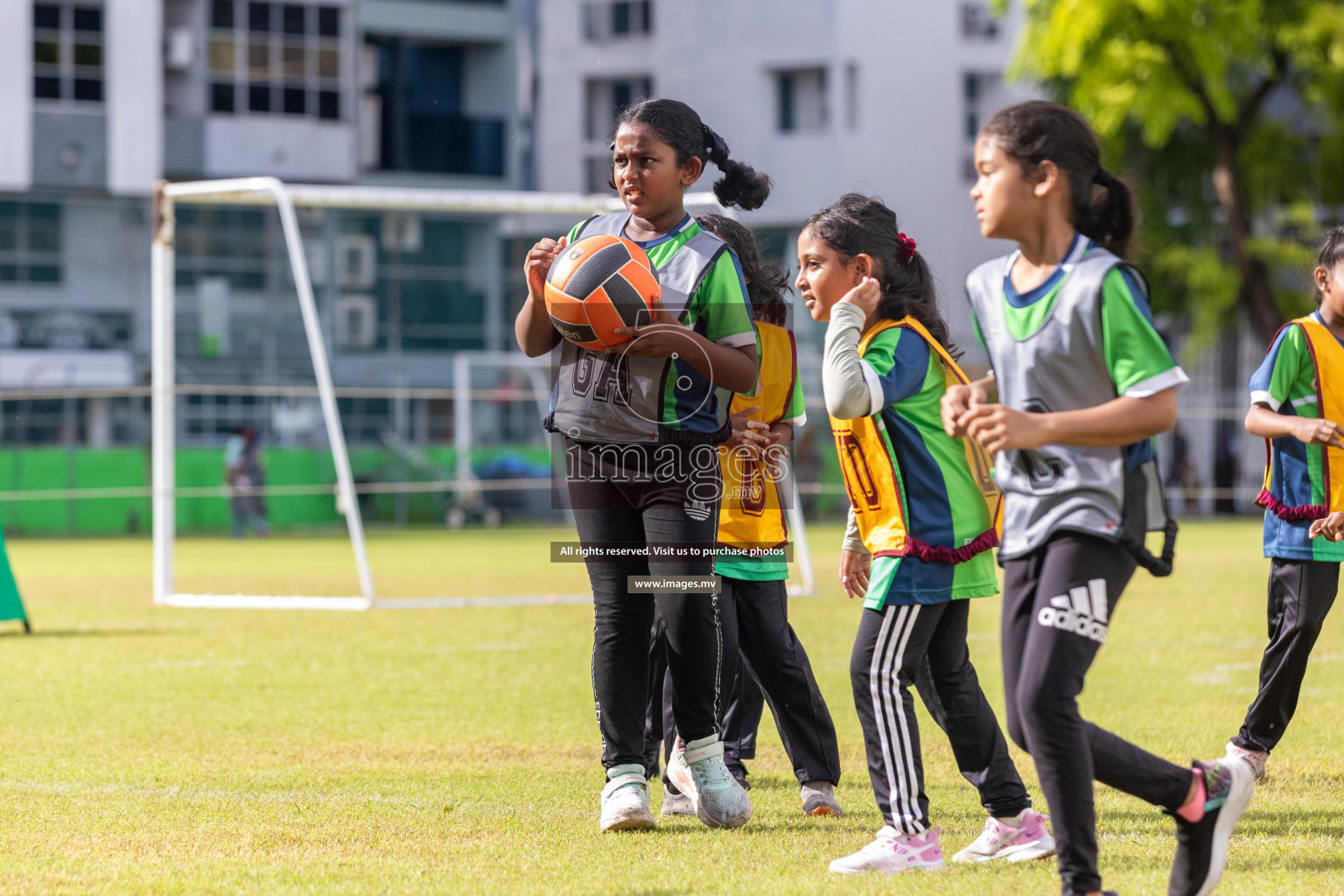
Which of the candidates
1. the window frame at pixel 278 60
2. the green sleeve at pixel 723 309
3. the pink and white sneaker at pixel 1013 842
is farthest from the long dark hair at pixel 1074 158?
the window frame at pixel 278 60

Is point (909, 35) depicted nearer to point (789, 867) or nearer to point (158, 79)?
point (158, 79)

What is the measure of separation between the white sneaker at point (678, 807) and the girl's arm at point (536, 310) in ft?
4.15

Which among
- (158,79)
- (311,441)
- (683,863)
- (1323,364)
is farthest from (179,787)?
(158,79)

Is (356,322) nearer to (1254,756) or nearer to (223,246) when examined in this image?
(223,246)

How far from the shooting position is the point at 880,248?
391 centimetres

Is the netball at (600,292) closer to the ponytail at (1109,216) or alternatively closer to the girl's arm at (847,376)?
the girl's arm at (847,376)

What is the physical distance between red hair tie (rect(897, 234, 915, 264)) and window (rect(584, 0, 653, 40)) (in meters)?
31.8

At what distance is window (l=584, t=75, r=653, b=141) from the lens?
35.1m

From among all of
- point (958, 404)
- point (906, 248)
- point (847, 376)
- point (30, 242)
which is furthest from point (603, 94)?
point (958, 404)

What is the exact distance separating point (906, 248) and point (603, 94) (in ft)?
107

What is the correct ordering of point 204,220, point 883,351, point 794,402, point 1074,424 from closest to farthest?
point 1074,424
point 883,351
point 794,402
point 204,220

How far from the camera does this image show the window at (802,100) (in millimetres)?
33531

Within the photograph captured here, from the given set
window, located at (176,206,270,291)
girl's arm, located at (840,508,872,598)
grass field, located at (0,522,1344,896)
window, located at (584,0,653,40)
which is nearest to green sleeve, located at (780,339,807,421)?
girl's arm, located at (840,508,872,598)

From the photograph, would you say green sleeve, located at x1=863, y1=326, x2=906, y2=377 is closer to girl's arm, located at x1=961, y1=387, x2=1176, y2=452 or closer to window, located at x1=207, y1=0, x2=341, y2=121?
girl's arm, located at x1=961, y1=387, x2=1176, y2=452
